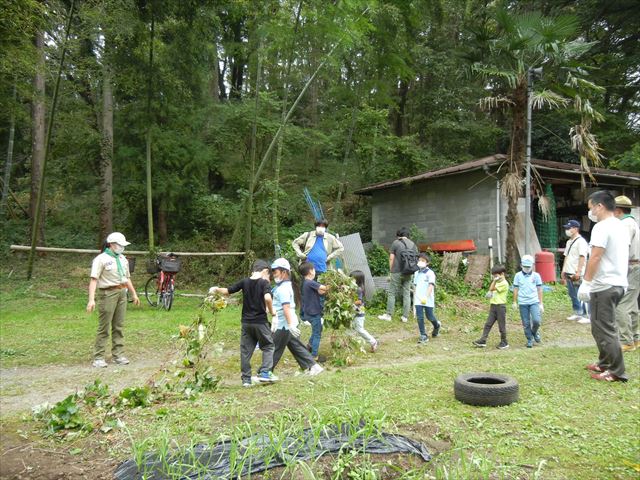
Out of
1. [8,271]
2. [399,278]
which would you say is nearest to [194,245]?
[8,271]

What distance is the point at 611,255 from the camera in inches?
186

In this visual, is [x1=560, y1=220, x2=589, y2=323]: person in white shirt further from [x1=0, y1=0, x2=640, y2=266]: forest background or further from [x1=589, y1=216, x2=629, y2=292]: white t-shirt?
[x1=0, y1=0, x2=640, y2=266]: forest background

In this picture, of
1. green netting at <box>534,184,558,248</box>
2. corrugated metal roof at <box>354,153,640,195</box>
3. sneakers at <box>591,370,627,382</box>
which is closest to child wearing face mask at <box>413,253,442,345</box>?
sneakers at <box>591,370,627,382</box>

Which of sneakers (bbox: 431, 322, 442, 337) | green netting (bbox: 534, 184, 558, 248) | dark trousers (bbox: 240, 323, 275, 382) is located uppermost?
green netting (bbox: 534, 184, 558, 248)

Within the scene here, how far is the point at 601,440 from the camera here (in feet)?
11.2

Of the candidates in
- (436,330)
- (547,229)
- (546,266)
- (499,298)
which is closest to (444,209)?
(547,229)

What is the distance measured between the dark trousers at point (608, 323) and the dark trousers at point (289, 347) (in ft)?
9.90

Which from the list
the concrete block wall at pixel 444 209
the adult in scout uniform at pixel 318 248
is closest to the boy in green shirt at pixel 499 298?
the adult in scout uniform at pixel 318 248

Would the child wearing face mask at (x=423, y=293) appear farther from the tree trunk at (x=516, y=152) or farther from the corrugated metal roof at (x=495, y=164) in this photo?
the corrugated metal roof at (x=495, y=164)

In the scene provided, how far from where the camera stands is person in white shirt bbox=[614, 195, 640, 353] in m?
6.09

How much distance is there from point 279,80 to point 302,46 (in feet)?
20.4

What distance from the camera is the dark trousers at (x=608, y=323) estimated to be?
184 inches

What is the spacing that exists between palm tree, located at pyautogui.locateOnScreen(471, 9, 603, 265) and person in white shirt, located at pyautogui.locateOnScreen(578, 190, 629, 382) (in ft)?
22.7

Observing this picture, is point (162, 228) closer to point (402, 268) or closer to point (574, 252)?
point (402, 268)
